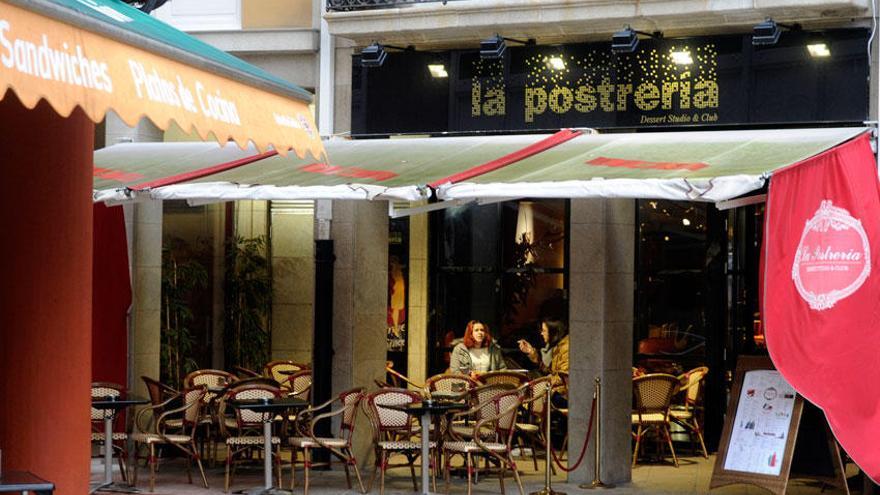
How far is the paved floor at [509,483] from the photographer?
14242 millimetres

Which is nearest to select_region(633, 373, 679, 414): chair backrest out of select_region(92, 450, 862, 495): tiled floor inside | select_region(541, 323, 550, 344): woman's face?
select_region(92, 450, 862, 495): tiled floor inside

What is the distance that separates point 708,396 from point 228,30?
6.86 m

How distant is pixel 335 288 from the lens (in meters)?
16.1

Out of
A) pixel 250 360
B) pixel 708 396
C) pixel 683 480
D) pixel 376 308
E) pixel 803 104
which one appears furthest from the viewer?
pixel 250 360

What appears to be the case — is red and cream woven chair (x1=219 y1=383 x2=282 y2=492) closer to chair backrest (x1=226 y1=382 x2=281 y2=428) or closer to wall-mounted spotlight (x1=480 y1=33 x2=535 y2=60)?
chair backrest (x1=226 y1=382 x2=281 y2=428)

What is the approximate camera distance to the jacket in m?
17.3

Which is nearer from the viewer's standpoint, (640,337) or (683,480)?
(683,480)

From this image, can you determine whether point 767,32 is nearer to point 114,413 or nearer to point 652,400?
point 652,400

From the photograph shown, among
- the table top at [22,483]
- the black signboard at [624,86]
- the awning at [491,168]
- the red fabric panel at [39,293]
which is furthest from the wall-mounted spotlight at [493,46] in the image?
the table top at [22,483]

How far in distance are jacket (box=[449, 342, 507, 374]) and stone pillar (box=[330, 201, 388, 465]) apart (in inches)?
57.8

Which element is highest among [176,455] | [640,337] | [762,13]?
[762,13]

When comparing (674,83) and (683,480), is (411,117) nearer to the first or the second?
(674,83)

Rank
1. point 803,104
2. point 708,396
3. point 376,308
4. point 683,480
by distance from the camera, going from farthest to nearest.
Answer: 1. point 708,396
2. point 376,308
3. point 683,480
4. point 803,104

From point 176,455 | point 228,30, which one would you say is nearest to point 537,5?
point 228,30
